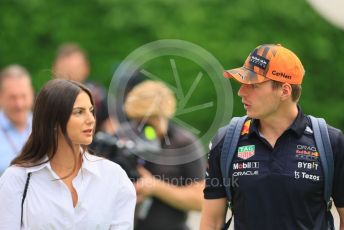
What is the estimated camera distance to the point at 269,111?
5691mm

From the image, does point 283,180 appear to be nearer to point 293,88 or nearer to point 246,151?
point 246,151

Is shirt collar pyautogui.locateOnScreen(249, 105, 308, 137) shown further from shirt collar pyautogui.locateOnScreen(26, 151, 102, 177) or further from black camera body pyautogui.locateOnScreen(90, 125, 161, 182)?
black camera body pyautogui.locateOnScreen(90, 125, 161, 182)

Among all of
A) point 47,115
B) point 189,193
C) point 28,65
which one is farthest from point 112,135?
point 28,65

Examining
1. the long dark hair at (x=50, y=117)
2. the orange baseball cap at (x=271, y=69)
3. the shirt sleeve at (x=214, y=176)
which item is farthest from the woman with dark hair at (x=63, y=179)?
the orange baseball cap at (x=271, y=69)

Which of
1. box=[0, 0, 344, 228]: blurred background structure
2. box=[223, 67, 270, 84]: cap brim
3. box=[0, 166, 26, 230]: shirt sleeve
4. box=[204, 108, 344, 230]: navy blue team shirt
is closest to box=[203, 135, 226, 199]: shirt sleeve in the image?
box=[204, 108, 344, 230]: navy blue team shirt

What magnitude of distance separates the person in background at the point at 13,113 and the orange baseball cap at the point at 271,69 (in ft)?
11.8

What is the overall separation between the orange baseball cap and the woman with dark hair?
827 mm

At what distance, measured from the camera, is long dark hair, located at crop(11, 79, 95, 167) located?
5.63 m

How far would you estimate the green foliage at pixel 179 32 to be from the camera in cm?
1366

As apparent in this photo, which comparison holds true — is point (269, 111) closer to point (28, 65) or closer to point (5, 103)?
point (5, 103)

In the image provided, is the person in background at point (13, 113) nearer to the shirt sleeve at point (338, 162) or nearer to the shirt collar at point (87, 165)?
the shirt collar at point (87, 165)

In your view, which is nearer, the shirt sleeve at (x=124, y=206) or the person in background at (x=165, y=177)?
the shirt sleeve at (x=124, y=206)

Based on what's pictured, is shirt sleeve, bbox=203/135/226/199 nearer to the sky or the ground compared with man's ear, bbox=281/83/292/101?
nearer to the ground

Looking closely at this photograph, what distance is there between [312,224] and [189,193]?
220 centimetres
